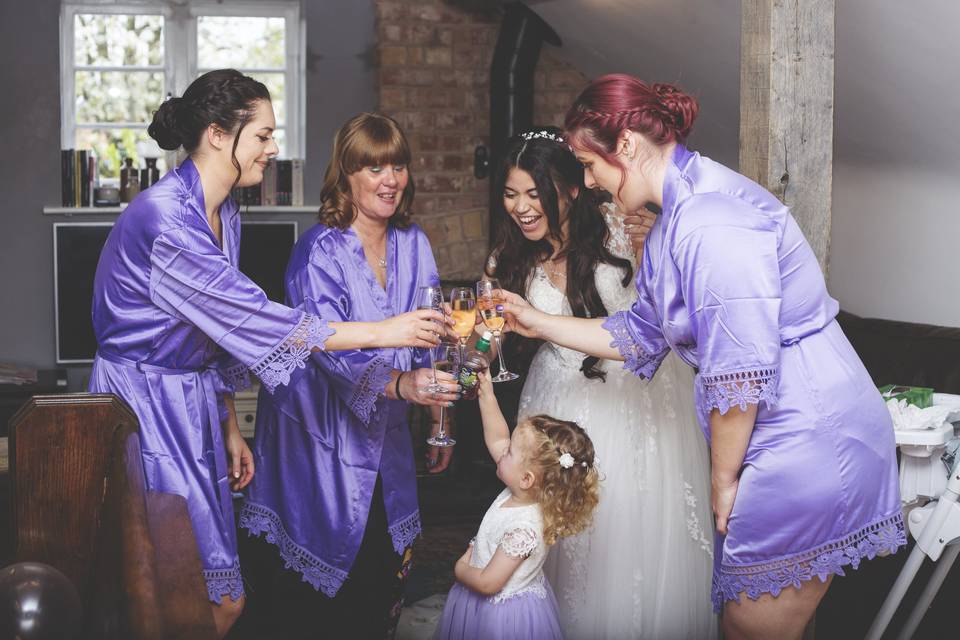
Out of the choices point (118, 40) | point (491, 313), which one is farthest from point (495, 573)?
point (118, 40)

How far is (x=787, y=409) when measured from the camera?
2.03 metres

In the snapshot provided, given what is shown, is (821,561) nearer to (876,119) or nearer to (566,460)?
(566,460)

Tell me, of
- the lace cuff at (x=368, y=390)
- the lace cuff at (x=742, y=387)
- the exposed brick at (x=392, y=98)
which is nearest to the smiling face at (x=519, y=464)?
the lace cuff at (x=368, y=390)

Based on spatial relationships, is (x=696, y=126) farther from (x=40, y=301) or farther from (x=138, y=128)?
(x=40, y=301)

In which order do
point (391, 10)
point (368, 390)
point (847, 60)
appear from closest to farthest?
point (368, 390)
point (847, 60)
point (391, 10)

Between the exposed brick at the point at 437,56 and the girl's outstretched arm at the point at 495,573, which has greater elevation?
the exposed brick at the point at 437,56

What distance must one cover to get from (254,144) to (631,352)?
3.20 ft

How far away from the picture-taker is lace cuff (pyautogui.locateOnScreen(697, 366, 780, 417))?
1910mm

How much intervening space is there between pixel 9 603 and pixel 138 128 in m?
4.91

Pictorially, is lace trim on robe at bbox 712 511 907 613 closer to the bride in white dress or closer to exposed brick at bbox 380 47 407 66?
the bride in white dress

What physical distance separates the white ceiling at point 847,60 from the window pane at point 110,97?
7.14 ft

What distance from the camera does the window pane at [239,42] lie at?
578cm

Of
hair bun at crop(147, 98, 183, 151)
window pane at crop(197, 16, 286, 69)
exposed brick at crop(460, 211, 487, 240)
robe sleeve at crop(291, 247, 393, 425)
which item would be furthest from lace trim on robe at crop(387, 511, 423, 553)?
window pane at crop(197, 16, 286, 69)

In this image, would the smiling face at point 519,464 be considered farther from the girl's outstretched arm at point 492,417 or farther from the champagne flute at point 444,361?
the champagne flute at point 444,361
